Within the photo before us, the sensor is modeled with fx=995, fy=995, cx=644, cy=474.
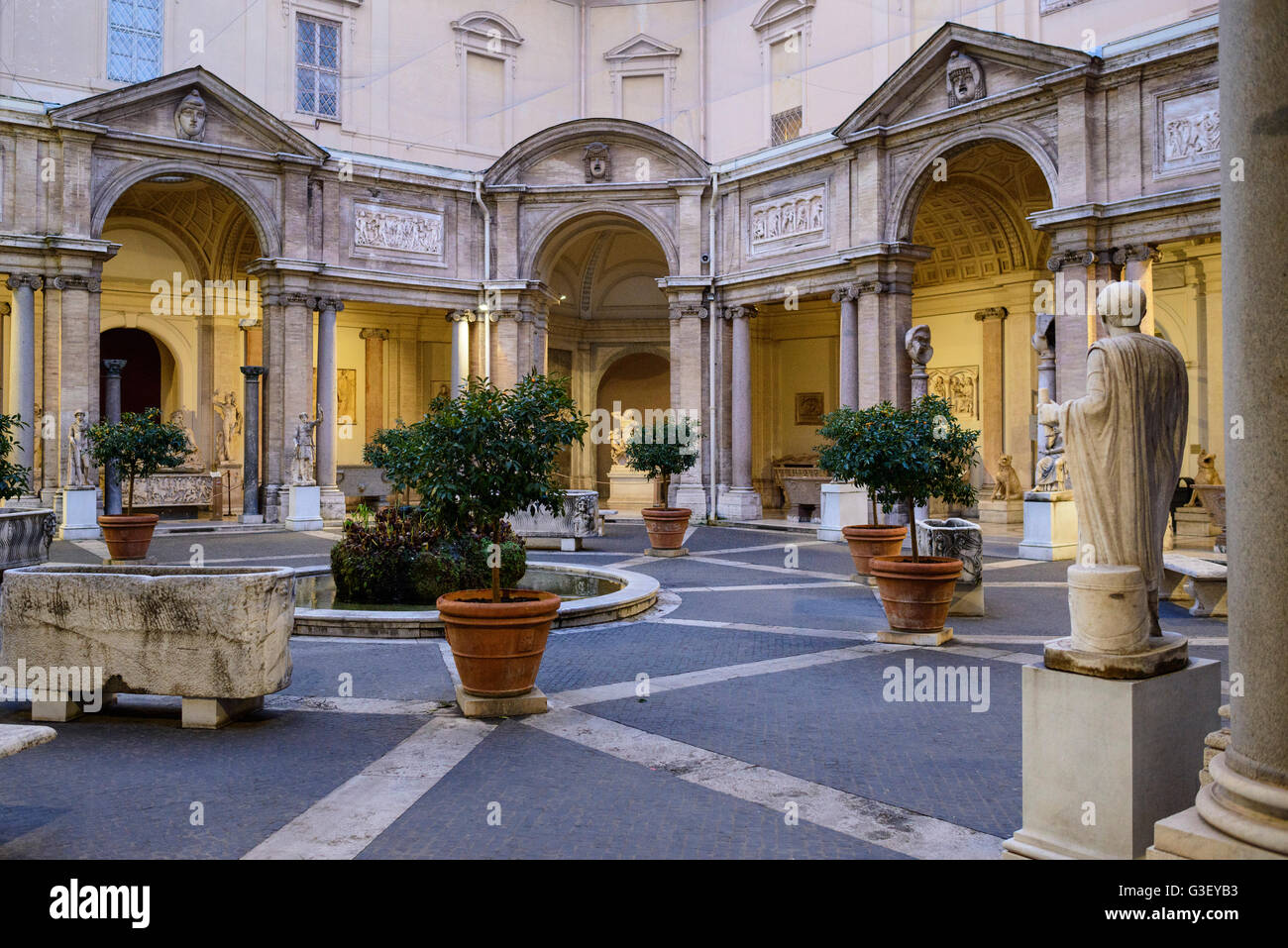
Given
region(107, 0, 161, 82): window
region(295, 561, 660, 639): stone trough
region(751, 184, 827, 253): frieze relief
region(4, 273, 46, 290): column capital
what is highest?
region(107, 0, 161, 82): window

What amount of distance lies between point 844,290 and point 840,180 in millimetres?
2328

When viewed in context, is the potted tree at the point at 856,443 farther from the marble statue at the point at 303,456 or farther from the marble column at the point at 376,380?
the marble column at the point at 376,380

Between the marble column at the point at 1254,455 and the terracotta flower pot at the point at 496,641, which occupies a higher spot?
the marble column at the point at 1254,455

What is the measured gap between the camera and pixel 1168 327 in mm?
20188

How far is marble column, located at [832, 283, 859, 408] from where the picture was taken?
68.4 ft

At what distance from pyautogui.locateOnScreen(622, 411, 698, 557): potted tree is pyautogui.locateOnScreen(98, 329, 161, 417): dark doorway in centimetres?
1440

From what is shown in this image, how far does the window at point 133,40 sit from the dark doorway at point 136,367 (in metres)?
6.49

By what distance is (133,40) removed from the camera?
74.3 feet

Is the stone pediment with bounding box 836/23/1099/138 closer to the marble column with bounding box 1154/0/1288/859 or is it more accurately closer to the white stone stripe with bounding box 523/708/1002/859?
the white stone stripe with bounding box 523/708/1002/859

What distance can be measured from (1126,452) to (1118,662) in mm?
785

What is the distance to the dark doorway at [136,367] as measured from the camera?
1009 inches

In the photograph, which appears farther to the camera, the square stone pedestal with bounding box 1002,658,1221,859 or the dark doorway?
the dark doorway

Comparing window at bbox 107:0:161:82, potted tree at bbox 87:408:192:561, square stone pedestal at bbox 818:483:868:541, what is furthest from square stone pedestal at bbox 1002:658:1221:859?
window at bbox 107:0:161:82

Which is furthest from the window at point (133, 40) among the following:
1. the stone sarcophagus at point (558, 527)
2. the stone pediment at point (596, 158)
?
the stone sarcophagus at point (558, 527)
